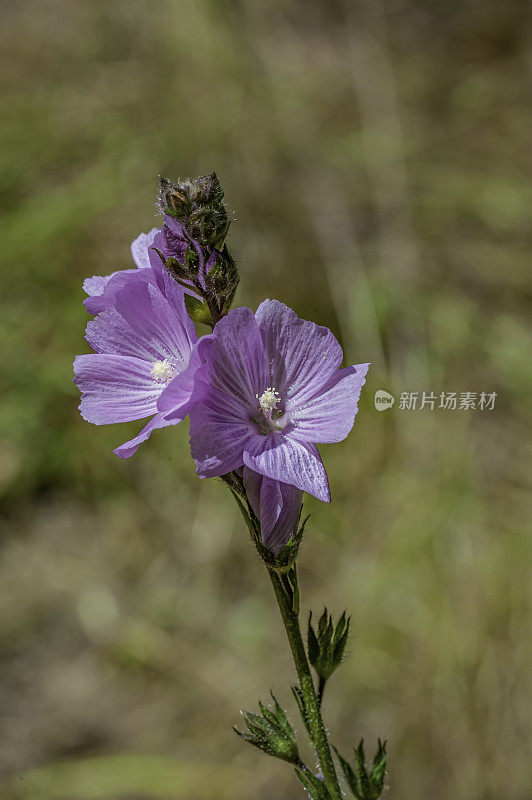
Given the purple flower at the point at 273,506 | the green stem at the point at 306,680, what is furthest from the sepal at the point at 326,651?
the purple flower at the point at 273,506

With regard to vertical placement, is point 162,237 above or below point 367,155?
below

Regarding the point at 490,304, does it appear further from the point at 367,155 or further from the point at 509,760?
the point at 509,760

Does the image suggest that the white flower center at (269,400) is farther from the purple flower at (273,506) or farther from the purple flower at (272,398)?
the purple flower at (273,506)

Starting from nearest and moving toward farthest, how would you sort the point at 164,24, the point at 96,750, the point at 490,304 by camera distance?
1. the point at 96,750
2. the point at 490,304
3. the point at 164,24

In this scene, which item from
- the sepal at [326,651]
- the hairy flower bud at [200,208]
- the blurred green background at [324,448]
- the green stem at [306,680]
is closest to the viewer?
the hairy flower bud at [200,208]

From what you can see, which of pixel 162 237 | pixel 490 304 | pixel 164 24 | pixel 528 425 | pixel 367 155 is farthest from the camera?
pixel 164 24

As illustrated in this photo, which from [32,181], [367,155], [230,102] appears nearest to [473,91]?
[367,155]

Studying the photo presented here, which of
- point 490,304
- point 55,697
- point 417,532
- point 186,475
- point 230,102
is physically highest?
point 230,102
